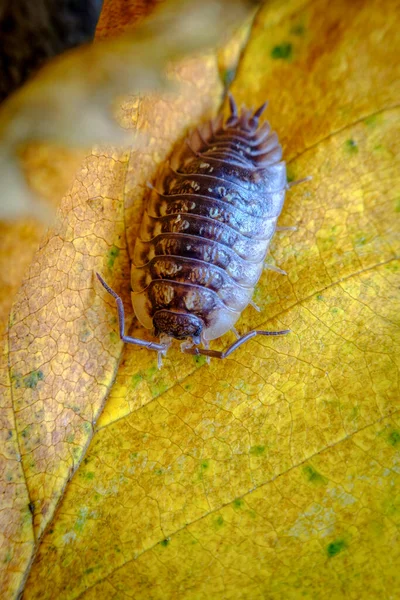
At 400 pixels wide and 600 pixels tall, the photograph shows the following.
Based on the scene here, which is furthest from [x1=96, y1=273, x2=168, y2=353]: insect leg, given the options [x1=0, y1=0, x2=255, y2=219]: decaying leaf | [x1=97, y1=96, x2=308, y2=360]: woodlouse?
[x1=0, y1=0, x2=255, y2=219]: decaying leaf

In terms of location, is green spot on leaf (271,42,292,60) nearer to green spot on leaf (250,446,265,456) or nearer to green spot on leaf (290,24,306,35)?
green spot on leaf (290,24,306,35)

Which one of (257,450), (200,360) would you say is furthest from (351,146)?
(257,450)

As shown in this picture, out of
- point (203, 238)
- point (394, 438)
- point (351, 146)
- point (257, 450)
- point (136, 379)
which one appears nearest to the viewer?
point (394, 438)

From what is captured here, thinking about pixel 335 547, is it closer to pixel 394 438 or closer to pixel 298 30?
pixel 394 438

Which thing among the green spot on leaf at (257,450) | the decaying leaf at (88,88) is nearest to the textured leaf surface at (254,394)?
the green spot on leaf at (257,450)

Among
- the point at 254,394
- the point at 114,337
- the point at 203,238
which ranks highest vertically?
the point at 203,238

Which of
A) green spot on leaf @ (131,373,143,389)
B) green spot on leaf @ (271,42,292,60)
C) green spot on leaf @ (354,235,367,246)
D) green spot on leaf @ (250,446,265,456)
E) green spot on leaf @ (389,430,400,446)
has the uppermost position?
green spot on leaf @ (271,42,292,60)

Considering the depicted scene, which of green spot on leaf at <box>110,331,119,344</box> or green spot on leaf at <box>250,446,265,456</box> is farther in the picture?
green spot on leaf at <box>110,331,119,344</box>

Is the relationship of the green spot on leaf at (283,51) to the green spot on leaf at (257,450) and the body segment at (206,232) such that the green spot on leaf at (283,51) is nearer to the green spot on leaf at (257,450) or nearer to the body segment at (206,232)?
the body segment at (206,232)
